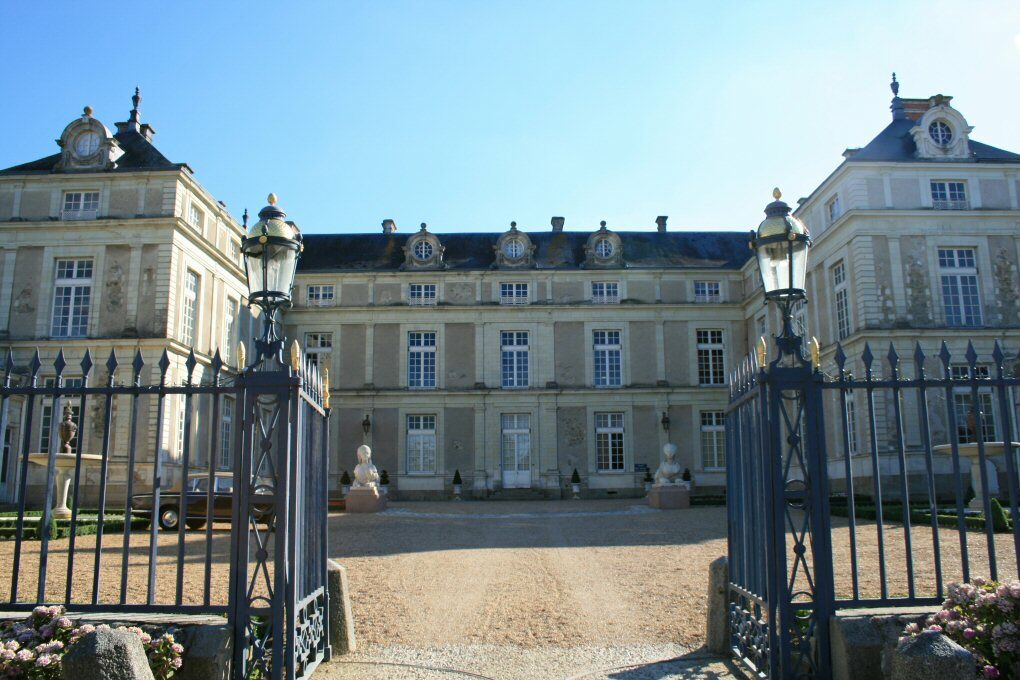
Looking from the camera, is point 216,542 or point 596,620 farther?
point 216,542

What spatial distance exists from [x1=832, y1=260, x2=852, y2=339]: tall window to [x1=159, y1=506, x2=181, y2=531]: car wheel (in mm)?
17131

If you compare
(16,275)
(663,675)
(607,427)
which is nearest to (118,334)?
(16,275)

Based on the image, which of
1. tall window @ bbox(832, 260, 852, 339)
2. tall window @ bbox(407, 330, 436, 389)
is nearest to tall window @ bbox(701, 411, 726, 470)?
tall window @ bbox(832, 260, 852, 339)

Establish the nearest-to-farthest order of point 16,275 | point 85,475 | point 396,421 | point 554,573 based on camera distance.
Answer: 1. point 554,573
2. point 85,475
3. point 16,275
4. point 396,421

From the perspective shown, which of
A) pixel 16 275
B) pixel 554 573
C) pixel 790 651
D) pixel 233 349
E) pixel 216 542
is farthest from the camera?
pixel 233 349

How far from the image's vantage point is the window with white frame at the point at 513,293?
3173cm

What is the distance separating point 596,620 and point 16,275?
2226cm

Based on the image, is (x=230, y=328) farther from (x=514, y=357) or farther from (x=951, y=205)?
(x=951, y=205)

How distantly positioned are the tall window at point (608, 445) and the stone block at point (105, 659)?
88.6 feet

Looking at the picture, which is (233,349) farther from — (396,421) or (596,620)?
(596,620)

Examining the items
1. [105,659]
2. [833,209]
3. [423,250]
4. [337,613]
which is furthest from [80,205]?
[105,659]

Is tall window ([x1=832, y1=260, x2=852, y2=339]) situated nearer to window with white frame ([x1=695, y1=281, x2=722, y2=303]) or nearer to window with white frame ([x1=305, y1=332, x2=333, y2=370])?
window with white frame ([x1=695, y1=281, x2=722, y2=303])

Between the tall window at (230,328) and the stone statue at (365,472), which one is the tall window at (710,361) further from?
the tall window at (230,328)

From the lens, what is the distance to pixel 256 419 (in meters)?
4.89
